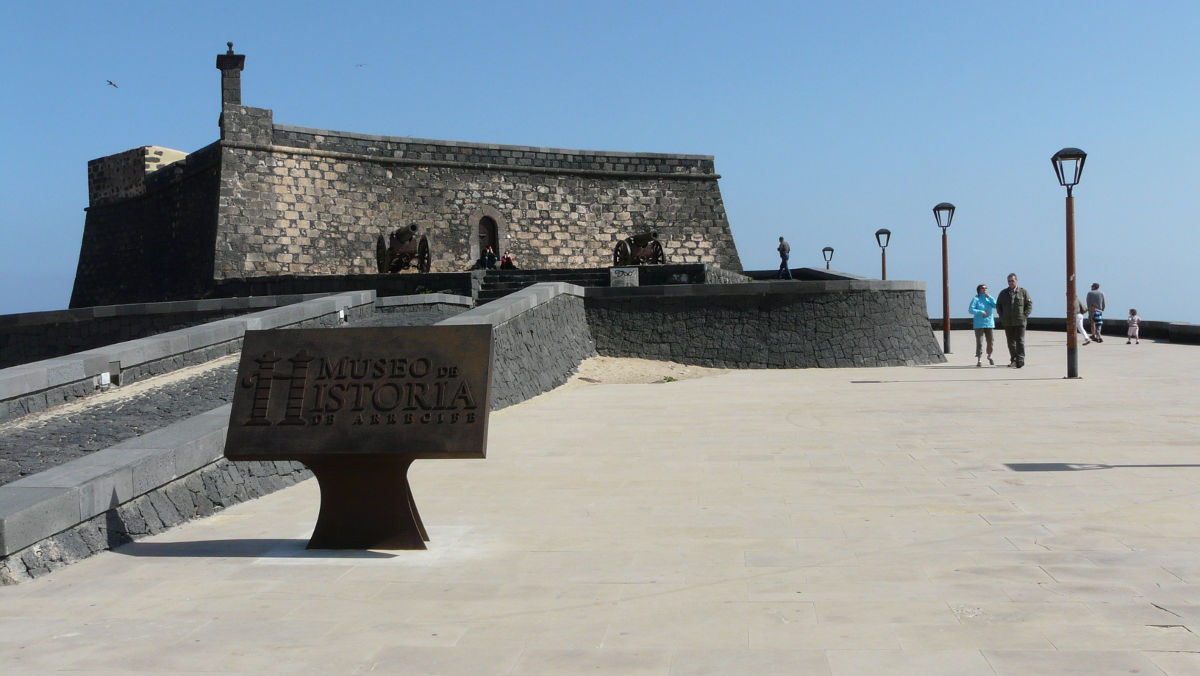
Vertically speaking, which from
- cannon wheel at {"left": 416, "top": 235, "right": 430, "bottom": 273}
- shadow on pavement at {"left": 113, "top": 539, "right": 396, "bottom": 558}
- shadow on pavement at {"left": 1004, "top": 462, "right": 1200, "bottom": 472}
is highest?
cannon wheel at {"left": 416, "top": 235, "right": 430, "bottom": 273}

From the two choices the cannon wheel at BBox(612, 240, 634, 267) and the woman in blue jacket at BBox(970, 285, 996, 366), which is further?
the cannon wheel at BBox(612, 240, 634, 267)

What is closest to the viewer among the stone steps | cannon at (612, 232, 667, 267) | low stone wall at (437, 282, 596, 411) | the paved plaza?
the paved plaza

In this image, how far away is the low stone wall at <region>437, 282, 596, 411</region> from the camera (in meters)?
11.2

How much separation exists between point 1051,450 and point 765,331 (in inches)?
386

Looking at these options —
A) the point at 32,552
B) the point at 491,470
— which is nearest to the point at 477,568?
the point at 32,552

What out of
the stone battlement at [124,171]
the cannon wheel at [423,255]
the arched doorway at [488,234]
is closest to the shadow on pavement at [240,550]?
the cannon wheel at [423,255]

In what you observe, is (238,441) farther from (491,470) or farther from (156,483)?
(491,470)

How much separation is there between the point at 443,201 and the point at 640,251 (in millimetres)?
6962

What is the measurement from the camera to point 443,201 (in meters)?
28.2

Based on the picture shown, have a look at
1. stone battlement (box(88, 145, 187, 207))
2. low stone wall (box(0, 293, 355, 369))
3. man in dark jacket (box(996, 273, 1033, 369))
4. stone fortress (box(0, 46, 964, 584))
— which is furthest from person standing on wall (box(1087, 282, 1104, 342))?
stone battlement (box(88, 145, 187, 207))

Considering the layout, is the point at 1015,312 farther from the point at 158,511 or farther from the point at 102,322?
the point at 102,322

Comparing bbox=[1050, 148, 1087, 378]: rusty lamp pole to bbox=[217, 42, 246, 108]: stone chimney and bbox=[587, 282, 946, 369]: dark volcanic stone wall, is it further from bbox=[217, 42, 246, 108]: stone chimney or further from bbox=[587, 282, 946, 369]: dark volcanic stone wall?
bbox=[217, 42, 246, 108]: stone chimney

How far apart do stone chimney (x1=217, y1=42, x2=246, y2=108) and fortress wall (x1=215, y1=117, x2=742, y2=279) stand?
0.39 m

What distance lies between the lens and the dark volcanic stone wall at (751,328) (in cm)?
1714
